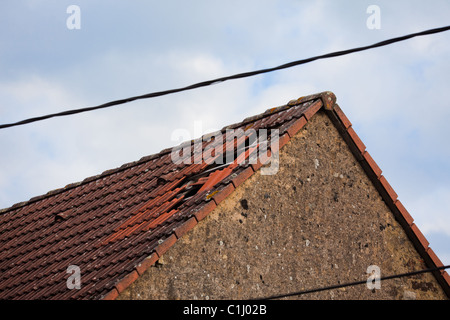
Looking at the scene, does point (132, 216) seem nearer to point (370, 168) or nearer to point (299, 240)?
point (299, 240)

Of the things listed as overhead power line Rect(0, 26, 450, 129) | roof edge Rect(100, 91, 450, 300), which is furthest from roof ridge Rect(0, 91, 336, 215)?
overhead power line Rect(0, 26, 450, 129)

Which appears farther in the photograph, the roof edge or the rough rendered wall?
the roof edge

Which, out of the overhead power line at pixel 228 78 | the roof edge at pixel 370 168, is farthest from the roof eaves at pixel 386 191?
the overhead power line at pixel 228 78

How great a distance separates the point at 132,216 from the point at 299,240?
219 centimetres

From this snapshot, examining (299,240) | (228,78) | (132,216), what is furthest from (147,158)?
(228,78)

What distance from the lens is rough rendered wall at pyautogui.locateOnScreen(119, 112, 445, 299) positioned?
7973mm

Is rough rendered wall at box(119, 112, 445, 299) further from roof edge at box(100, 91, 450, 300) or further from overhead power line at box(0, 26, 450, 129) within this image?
overhead power line at box(0, 26, 450, 129)

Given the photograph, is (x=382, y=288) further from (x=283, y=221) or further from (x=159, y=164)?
(x=159, y=164)

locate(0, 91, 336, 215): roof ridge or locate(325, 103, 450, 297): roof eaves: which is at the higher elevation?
locate(0, 91, 336, 215): roof ridge

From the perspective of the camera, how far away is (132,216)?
929 centimetres

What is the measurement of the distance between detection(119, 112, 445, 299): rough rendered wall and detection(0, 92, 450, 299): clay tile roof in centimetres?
17

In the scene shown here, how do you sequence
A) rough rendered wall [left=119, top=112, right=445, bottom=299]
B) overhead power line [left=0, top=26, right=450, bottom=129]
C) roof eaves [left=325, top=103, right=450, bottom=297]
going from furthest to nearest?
roof eaves [left=325, top=103, right=450, bottom=297], rough rendered wall [left=119, top=112, right=445, bottom=299], overhead power line [left=0, top=26, right=450, bottom=129]

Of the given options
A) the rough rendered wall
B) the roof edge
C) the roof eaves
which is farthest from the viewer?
the roof eaves

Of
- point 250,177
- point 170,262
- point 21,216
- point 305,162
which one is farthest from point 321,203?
point 21,216
